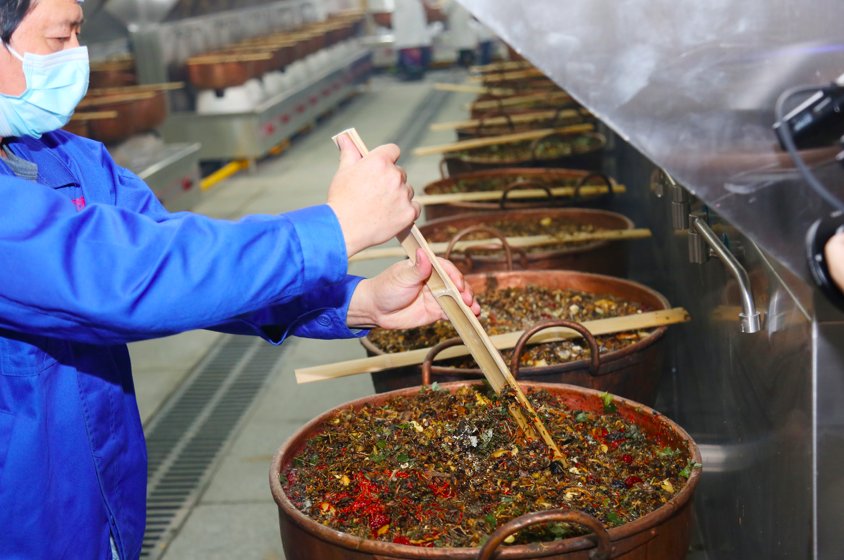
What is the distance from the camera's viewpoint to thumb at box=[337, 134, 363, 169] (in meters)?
1.60

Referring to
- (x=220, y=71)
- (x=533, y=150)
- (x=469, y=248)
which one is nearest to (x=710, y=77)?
(x=469, y=248)

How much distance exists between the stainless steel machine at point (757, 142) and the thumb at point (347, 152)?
293mm

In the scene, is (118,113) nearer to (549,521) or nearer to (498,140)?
(498,140)

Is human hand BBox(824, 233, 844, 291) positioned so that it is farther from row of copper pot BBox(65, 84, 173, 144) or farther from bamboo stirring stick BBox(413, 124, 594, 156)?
row of copper pot BBox(65, 84, 173, 144)

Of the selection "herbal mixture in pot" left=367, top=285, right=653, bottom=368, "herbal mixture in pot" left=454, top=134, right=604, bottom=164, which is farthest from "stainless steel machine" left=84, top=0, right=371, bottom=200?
"herbal mixture in pot" left=367, top=285, right=653, bottom=368

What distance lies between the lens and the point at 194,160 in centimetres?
785

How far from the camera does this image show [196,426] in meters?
4.59

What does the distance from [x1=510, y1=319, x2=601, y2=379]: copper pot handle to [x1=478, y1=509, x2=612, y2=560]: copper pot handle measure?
0.78 m

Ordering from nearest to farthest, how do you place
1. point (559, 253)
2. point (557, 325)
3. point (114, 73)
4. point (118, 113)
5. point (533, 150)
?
point (557, 325) < point (559, 253) < point (533, 150) < point (118, 113) < point (114, 73)

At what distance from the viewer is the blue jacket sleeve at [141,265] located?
4.57ft

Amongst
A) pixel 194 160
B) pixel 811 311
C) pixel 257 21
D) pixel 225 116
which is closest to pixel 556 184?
pixel 811 311

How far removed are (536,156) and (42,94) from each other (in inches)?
147

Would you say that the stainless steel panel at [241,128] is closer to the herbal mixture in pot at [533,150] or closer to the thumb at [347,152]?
the herbal mixture in pot at [533,150]

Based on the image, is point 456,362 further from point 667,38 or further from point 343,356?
point 343,356
